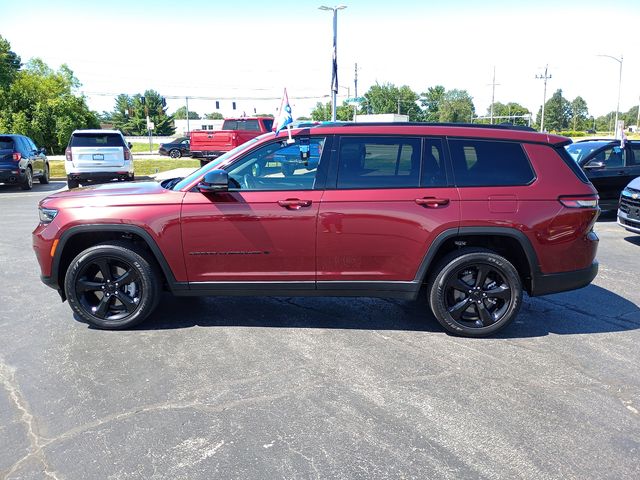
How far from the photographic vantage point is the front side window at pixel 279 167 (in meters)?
4.55

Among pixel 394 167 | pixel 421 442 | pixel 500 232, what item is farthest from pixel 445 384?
pixel 394 167

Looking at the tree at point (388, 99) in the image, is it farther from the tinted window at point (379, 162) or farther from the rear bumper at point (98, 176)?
the tinted window at point (379, 162)

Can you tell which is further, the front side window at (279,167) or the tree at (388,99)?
the tree at (388,99)

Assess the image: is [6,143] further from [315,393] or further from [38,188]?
[315,393]

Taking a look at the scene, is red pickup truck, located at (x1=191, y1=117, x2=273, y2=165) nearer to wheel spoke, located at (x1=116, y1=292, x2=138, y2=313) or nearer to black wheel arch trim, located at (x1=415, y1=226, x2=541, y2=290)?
wheel spoke, located at (x1=116, y1=292, x2=138, y2=313)

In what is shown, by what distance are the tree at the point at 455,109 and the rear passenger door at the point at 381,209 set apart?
323 feet

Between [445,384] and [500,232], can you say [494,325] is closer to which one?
[500,232]

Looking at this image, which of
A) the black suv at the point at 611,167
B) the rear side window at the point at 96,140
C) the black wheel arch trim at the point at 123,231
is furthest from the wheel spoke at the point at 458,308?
the rear side window at the point at 96,140

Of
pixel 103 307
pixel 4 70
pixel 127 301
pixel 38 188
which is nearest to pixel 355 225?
pixel 127 301

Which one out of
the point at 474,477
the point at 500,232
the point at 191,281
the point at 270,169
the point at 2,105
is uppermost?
the point at 2,105

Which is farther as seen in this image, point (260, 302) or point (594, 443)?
point (260, 302)

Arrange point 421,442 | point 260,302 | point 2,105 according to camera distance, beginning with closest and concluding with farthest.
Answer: point 421,442
point 260,302
point 2,105

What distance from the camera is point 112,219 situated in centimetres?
453

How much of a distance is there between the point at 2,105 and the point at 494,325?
40151 millimetres
